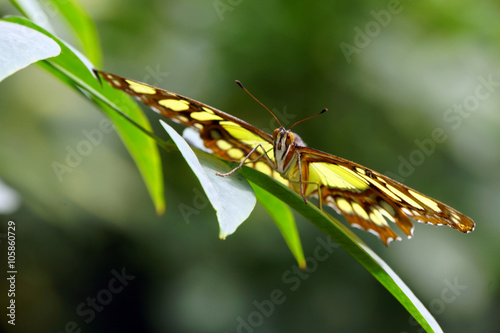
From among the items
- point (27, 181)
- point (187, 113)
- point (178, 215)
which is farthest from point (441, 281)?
point (27, 181)

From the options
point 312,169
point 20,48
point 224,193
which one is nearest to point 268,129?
point 312,169

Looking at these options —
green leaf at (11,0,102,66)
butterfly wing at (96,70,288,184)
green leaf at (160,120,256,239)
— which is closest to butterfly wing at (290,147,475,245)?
Answer: butterfly wing at (96,70,288,184)

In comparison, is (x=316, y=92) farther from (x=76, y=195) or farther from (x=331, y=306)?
(x=76, y=195)

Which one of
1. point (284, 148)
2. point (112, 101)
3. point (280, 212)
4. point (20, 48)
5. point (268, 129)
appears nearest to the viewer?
point (20, 48)

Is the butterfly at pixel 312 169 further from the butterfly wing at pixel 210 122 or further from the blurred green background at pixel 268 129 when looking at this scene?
the blurred green background at pixel 268 129

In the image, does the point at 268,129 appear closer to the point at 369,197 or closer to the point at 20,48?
the point at 369,197

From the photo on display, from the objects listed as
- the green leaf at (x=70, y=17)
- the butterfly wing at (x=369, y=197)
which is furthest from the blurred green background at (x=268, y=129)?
the green leaf at (x=70, y=17)
